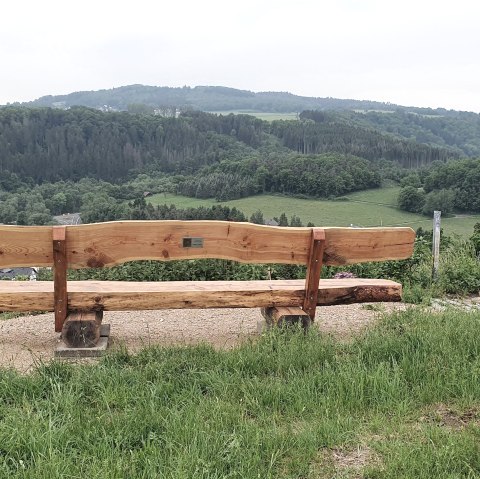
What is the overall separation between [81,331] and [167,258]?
736 mm

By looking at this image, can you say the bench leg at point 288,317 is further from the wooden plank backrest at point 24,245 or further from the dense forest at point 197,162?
the dense forest at point 197,162

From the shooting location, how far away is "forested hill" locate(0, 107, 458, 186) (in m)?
95.2

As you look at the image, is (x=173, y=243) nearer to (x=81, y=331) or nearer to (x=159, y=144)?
(x=81, y=331)

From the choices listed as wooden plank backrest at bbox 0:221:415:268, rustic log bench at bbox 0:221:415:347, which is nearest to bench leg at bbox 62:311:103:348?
rustic log bench at bbox 0:221:415:347

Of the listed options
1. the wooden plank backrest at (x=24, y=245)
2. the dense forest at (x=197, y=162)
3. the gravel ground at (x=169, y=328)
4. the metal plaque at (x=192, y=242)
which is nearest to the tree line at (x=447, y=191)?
the dense forest at (x=197, y=162)

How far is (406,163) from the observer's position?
94812 mm

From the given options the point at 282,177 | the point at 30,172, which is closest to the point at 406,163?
the point at 282,177

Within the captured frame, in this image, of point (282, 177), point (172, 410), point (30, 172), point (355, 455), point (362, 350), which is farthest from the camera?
point (30, 172)

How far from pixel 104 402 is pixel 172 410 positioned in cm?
36

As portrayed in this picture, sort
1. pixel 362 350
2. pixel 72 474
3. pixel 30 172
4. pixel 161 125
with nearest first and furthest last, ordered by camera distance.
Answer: pixel 72 474 < pixel 362 350 < pixel 30 172 < pixel 161 125

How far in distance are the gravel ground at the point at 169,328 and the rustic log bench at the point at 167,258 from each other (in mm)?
255

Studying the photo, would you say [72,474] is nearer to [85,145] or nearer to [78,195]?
[78,195]

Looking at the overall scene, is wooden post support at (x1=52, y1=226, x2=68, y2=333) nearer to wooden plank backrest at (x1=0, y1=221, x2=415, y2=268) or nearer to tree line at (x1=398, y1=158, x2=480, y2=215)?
wooden plank backrest at (x1=0, y1=221, x2=415, y2=268)

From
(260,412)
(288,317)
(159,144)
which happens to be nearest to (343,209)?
(288,317)
